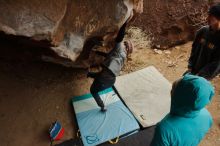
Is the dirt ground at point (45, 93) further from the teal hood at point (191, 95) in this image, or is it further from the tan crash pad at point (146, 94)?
the teal hood at point (191, 95)

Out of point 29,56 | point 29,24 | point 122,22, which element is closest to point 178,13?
point 122,22

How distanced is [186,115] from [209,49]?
1400 mm

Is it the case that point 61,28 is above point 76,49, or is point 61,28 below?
above

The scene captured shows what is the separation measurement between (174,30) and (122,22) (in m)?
2.09

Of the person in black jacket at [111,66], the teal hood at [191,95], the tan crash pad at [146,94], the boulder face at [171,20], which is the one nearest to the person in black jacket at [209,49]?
the person in black jacket at [111,66]

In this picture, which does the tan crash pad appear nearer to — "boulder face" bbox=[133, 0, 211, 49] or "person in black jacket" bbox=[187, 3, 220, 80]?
"boulder face" bbox=[133, 0, 211, 49]

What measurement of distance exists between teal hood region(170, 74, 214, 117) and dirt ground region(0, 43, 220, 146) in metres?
2.11

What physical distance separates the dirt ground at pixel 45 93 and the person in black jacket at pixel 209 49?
1161 millimetres

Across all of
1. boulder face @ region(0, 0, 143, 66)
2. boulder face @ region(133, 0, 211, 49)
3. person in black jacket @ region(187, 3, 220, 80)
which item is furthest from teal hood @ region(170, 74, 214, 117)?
boulder face @ region(133, 0, 211, 49)

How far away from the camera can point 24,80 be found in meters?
4.75

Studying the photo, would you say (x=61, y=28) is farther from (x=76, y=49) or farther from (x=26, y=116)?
(x=26, y=116)

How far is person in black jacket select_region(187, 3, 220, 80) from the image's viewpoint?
118 inches

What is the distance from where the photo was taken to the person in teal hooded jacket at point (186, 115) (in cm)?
193

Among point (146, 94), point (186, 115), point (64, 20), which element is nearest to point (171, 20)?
point (146, 94)
